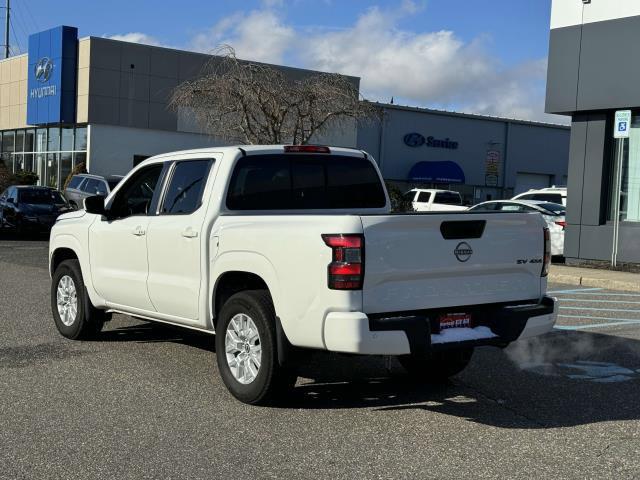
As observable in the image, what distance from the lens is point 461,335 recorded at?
5773 millimetres

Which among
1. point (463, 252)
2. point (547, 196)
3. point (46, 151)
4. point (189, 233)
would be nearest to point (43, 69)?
point (46, 151)

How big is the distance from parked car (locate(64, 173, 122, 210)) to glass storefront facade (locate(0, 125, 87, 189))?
13438mm

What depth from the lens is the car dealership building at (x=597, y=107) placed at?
56.3 feet

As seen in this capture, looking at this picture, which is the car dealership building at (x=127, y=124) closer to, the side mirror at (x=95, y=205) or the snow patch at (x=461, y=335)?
the side mirror at (x=95, y=205)

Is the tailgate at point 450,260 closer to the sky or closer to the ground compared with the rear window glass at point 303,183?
closer to the ground

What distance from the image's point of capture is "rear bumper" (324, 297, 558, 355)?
527 centimetres

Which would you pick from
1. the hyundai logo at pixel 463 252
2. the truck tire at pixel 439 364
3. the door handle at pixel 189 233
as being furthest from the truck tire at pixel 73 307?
the hyundai logo at pixel 463 252

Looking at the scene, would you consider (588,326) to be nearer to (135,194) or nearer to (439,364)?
(439,364)

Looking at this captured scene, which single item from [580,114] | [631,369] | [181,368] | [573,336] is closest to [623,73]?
[580,114]

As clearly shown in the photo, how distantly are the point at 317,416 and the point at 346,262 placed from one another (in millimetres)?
1275

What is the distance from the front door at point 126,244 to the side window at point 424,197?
85.0 feet

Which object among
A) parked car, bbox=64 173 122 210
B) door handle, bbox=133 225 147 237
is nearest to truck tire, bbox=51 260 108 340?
door handle, bbox=133 225 147 237

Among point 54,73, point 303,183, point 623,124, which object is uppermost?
point 54,73

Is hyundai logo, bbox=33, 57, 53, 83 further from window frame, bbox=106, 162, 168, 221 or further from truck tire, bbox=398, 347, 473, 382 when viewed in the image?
truck tire, bbox=398, 347, 473, 382
